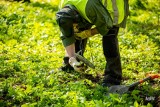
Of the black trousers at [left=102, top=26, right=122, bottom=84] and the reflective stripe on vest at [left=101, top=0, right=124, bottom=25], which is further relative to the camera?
the black trousers at [left=102, top=26, right=122, bottom=84]

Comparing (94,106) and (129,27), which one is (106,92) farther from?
(129,27)

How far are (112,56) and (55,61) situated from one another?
66.6 inches

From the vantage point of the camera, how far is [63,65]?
6.31 meters

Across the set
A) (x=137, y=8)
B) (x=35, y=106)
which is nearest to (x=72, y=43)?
(x=35, y=106)

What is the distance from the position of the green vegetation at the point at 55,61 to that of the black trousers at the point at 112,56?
297mm

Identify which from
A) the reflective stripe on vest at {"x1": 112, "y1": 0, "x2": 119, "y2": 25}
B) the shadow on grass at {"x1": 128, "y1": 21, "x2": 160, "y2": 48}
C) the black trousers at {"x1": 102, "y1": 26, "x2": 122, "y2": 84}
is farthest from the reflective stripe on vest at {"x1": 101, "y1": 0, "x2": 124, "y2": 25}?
the shadow on grass at {"x1": 128, "y1": 21, "x2": 160, "y2": 48}

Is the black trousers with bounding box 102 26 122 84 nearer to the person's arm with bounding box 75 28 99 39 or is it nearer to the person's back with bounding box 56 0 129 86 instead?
the person's back with bounding box 56 0 129 86

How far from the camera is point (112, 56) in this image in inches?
214

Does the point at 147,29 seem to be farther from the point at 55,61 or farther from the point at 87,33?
the point at 87,33

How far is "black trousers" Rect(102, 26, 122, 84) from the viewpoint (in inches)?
211

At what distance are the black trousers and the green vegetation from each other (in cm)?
30

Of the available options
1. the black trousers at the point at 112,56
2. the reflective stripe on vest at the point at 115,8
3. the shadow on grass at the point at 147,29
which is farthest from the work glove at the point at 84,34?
the shadow on grass at the point at 147,29

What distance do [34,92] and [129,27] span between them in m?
5.05

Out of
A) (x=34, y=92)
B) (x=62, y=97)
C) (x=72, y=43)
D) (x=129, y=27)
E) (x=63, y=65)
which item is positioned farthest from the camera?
(x=129, y=27)
